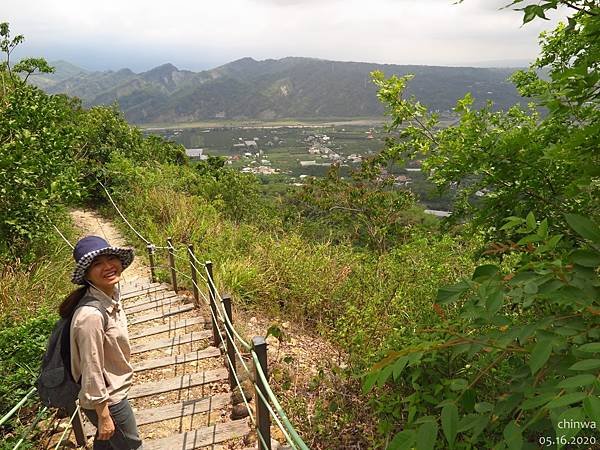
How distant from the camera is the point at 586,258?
3.55ft

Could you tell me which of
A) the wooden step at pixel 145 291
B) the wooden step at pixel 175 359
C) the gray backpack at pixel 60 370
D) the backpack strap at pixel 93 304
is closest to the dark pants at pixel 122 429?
the gray backpack at pixel 60 370

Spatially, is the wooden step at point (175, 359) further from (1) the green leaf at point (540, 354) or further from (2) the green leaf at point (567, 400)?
(2) the green leaf at point (567, 400)

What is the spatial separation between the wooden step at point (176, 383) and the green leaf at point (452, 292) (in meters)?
3.25

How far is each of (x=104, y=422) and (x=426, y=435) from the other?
2.09 metres

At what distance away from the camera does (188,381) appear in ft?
13.0

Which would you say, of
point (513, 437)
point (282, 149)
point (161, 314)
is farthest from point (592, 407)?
point (282, 149)

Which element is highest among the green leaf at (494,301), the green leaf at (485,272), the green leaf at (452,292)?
the green leaf at (485,272)

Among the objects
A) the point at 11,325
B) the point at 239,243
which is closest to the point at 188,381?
the point at 11,325

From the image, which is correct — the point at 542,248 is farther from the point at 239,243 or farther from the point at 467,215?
the point at 239,243

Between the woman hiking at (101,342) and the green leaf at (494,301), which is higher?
the green leaf at (494,301)

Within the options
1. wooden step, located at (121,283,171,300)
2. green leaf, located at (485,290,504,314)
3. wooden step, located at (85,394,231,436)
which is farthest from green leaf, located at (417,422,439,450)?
wooden step, located at (121,283,171,300)

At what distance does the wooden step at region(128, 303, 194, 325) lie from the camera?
17.7 feet

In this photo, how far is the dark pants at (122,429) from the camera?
99.2 inches

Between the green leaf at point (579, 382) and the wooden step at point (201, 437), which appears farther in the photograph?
the wooden step at point (201, 437)
